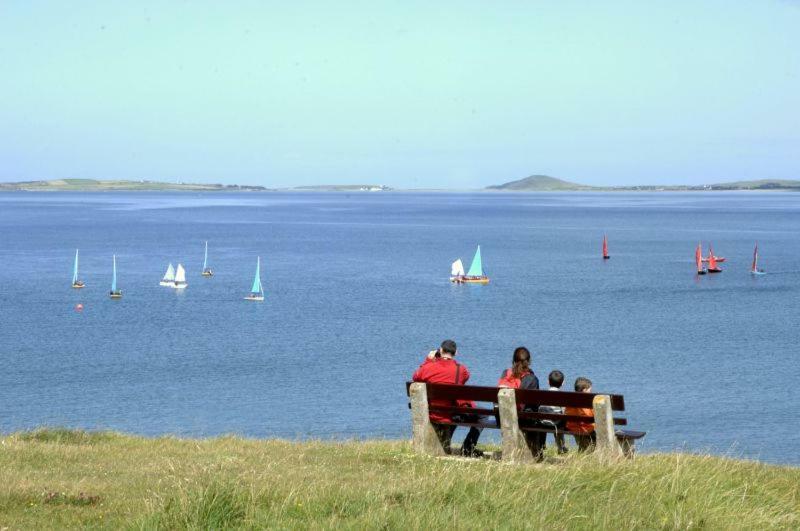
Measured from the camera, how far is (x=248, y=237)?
5768 inches

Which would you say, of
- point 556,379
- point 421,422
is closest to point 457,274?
point 556,379

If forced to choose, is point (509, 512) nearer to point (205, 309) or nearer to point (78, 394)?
point (78, 394)

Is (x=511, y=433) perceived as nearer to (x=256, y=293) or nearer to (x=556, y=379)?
(x=556, y=379)

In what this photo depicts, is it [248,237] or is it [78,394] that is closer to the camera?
[78,394]

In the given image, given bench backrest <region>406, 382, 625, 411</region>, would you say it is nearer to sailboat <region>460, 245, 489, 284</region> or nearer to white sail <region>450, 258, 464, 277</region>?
sailboat <region>460, 245, 489, 284</region>

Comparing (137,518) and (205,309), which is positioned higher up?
(137,518)

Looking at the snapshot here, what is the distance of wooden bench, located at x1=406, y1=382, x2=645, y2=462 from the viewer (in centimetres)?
1098

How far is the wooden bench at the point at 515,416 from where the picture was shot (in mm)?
10977

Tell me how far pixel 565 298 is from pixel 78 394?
40.2m

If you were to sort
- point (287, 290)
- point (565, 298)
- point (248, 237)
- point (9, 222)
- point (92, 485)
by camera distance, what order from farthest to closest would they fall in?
point (9, 222) → point (248, 237) → point (287, 290) → point (565, 298) → point (92, 485)

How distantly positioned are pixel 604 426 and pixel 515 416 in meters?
0.93

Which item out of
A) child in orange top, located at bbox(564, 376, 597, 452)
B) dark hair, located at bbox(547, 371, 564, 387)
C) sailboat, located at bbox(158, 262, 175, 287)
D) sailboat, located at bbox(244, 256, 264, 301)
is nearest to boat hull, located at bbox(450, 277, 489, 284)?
sailboat, located at bbox(244, 256, 264, 301)

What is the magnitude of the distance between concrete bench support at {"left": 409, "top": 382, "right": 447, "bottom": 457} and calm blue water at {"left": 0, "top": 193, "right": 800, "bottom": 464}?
505 inches

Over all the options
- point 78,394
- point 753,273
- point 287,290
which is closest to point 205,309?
point 287,290
